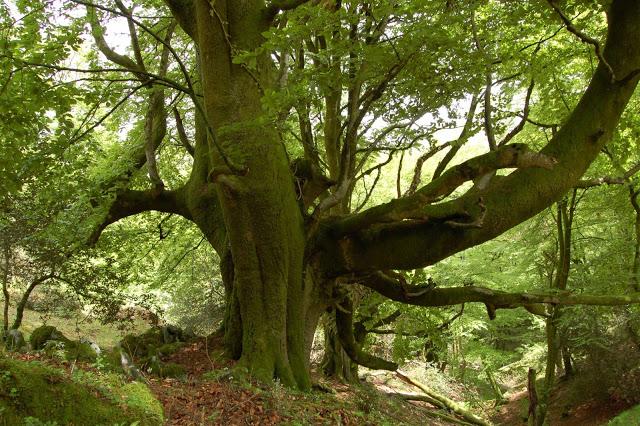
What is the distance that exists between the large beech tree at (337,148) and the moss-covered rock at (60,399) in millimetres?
2498

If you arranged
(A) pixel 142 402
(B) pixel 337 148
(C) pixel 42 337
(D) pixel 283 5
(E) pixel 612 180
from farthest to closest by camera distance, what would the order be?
(B) pixel 337 148 < (E) pixel 612 180 < (D) pixel 283 5 < (C) pixel 42 337 < (A) pixel 142 402

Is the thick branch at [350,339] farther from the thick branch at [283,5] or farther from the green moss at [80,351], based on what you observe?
the thick branch at [283,5]

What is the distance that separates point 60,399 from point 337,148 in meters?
6.13

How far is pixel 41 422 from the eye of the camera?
2510 millimetres

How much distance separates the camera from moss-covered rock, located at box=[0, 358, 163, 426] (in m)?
2.64

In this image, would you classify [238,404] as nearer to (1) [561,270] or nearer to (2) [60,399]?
(2) [60,399]

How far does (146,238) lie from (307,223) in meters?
6.41

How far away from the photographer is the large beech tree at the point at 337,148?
4.72 m

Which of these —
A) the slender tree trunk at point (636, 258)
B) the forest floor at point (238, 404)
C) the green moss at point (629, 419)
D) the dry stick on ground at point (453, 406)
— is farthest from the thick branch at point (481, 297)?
the dry stick on ground at point (453, 406)

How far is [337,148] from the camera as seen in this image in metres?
8.23

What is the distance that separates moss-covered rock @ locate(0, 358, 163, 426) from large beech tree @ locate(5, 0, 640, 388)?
250cm

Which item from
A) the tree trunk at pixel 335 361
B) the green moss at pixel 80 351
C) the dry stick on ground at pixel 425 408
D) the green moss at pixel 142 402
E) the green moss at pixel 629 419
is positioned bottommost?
the green moss at pixel 629 419

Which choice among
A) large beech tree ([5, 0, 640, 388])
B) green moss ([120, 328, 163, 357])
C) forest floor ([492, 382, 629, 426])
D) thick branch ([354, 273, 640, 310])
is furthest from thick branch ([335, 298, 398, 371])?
forest floor ([492, 382, 629, 426])

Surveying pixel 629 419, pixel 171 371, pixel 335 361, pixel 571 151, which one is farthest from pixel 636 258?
pixel 171 371
